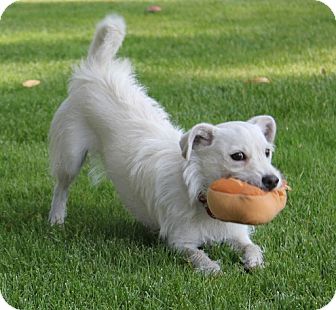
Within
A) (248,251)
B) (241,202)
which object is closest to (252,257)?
(248,251)

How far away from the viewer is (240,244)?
4488 mm

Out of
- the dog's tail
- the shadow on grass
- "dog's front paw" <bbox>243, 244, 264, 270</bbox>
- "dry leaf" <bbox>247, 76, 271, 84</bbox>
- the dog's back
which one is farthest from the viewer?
the shadow on grass

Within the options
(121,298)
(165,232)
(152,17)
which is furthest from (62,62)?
(121,298)

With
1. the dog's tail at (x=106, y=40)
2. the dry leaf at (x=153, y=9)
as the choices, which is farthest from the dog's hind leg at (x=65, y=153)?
the dry leaf at (x=153, y=9)

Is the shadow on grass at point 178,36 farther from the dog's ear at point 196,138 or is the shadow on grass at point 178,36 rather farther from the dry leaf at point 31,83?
the dog's ear at point 196,138

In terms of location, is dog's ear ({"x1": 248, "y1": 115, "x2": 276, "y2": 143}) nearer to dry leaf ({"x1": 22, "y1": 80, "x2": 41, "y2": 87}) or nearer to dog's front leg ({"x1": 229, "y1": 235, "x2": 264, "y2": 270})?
dog's front leg ({"x1": 229, "y1": 235, "x2": 264, "y2": 270})

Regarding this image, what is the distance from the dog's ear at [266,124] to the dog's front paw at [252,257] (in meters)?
0.63

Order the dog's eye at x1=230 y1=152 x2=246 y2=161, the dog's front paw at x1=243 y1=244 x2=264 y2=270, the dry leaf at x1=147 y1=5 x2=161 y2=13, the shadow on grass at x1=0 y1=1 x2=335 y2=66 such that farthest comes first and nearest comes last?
the dry leaf at x1=147 y1=5 x2=161 y2=13 < the shadow on grass at x1=0 y1=1 x2=335 y2=66 < the dog's front paw at x1=243 y1=244 x2=264 y2=270 < the dog's eye at x1=230 y1=152 x2=246 y2=161

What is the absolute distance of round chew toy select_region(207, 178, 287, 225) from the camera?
405 centimetres

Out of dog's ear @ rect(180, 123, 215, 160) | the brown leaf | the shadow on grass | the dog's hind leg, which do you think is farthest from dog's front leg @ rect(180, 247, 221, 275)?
the shadow on grass

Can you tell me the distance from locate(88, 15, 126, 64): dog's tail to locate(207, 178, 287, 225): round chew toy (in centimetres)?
161

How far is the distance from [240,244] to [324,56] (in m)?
5.13

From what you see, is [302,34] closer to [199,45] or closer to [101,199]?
[199,45]

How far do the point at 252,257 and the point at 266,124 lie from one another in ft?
2.53
